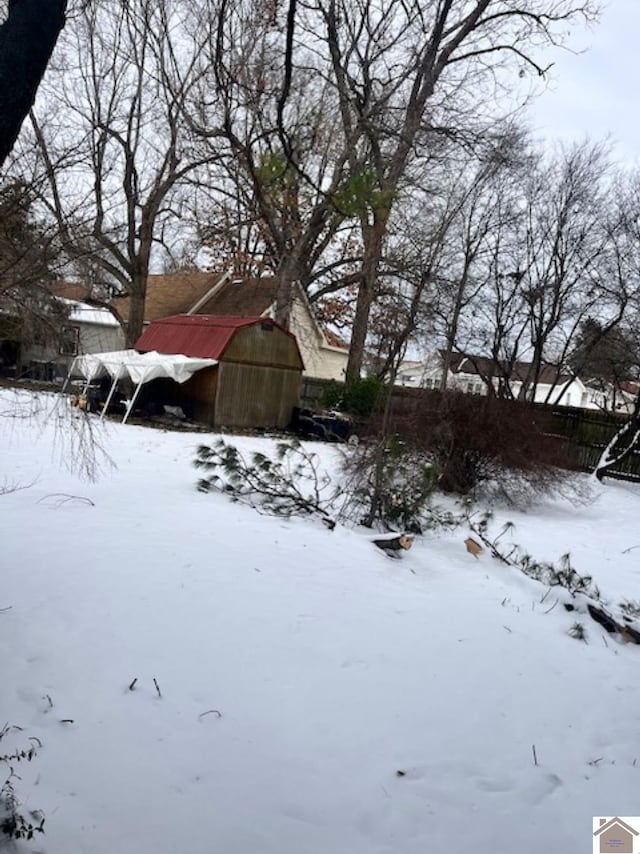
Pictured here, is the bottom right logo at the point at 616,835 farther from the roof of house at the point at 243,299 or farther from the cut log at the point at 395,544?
the roof of house at the point at 243,299

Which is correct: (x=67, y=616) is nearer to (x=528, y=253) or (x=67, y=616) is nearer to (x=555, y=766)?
(x=555, y=766)

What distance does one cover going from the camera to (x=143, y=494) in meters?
6.66

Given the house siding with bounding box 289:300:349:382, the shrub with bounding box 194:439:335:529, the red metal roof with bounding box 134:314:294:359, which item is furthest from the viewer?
the house siding with bounding box 289:300:349:382

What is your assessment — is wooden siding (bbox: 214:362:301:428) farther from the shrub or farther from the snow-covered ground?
the snow-covered ground

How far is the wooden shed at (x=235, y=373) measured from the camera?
1575cm

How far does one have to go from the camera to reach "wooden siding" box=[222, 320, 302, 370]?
15.8 m

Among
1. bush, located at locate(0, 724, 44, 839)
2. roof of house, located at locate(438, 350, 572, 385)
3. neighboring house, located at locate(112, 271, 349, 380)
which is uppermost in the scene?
neighboring house, located at locate(112, 271, 349, 380)

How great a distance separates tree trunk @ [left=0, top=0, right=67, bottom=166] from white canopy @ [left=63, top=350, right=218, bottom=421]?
484 inches

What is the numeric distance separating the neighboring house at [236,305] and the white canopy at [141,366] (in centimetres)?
937

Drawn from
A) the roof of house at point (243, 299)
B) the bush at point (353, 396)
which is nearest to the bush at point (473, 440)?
the bush at point (353, 396)

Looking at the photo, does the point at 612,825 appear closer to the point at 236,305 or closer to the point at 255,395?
the point at 255,395

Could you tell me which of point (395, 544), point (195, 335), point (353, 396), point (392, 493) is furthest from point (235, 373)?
point (395, 544)

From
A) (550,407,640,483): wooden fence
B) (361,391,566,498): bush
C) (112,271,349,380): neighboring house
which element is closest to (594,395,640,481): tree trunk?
(550,407,640,483): wooden fence

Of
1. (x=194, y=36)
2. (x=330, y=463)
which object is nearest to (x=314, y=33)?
(x=194, y=36)
